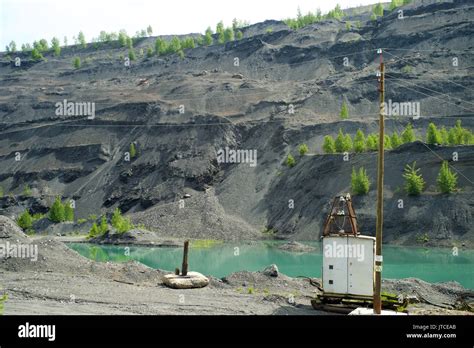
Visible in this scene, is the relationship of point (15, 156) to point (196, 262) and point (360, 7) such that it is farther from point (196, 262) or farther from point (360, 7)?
point (360, 7)

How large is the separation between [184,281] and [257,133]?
72957 millimetres

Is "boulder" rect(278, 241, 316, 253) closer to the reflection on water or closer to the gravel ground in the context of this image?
the reflection on water

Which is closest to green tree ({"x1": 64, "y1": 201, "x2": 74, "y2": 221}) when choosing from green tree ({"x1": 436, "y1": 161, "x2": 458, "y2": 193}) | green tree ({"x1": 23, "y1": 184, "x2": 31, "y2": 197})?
green tree ({"x1": 23, "y1": 184, "x2": 31, "y2": 197})

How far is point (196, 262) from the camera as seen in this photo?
5034 centimetres

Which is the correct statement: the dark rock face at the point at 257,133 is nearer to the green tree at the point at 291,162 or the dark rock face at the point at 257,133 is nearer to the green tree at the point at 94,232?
the green tree at the point at 291,162

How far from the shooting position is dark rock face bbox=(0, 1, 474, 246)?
6900cm

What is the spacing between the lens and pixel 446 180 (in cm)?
6097

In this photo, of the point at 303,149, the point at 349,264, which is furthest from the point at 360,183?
the point at 349,264

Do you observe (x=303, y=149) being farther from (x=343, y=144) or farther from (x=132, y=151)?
(x=132, y=151)

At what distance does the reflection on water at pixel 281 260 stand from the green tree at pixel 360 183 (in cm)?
898

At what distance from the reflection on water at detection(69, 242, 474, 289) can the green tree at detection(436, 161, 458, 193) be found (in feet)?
29.2

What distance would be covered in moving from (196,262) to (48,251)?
23655mm

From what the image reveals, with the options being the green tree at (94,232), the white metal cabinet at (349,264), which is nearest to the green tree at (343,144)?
the green tree at (94,232)
